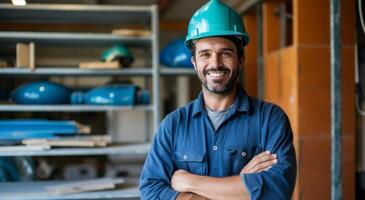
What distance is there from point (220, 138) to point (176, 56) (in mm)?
2031

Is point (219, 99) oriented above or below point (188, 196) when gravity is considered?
above

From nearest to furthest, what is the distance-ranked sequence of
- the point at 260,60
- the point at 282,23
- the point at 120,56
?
the point at 120,56
the point at 282,23
the point at 260,60

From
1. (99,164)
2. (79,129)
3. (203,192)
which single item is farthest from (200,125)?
(99,164)

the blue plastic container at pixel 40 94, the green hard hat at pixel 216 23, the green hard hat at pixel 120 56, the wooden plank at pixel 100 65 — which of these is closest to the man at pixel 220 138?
the green hard hat at pixel 216 23

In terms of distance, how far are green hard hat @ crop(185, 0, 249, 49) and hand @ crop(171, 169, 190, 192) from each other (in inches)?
22.9

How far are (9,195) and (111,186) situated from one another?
0.75 meters

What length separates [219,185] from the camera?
1626 mm

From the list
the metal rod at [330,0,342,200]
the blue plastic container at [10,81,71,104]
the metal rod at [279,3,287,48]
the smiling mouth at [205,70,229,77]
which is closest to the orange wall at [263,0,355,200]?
the metal rod at [279,3,287,48]

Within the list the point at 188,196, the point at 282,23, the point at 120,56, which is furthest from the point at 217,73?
the point at 282,23

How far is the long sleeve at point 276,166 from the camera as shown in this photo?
1.58 m

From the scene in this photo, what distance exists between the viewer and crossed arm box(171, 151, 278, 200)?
1.61 m

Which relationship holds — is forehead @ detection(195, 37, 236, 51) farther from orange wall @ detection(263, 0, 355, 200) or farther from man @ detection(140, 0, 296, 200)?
orange wall @ detection(263, 0, 355, 200)

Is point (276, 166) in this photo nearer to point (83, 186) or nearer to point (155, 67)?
point (155, 67)

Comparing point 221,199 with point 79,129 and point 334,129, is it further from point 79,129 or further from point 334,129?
point 79,129
